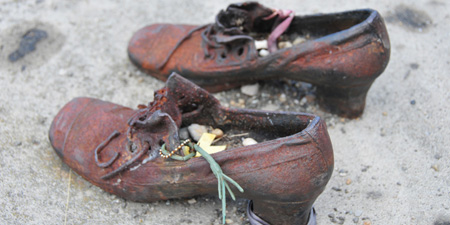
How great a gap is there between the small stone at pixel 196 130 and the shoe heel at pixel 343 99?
786 millimetres

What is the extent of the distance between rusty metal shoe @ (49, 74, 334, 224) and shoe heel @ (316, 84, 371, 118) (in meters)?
0.62

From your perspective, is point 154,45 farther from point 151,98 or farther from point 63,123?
point 63,123

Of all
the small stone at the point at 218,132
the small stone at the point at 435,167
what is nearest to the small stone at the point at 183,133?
the small stone at the point at 218,132

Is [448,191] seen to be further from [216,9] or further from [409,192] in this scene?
[216,9]

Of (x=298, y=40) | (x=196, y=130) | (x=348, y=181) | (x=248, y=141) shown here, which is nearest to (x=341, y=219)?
(x=348, y=181)

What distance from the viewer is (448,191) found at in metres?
2.18

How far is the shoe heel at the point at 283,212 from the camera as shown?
192 cm

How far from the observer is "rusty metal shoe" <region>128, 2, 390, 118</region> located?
238cm

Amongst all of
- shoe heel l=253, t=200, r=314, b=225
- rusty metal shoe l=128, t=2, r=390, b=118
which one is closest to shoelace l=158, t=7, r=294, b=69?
rusty metal shoe l=128, t=2, r=390, b=118

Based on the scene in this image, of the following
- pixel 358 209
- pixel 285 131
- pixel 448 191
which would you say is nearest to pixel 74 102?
pixel 285 131

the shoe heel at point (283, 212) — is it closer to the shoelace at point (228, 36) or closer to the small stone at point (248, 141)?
the small stone at point (248, 141)

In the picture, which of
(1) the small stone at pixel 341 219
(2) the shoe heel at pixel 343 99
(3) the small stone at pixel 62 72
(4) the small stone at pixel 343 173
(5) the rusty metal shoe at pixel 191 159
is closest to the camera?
(5) the rusty metal shoe at pixel 191 159

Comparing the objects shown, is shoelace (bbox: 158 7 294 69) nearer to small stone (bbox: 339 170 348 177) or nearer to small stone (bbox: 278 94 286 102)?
small stone (bbox: 278 94 286 102)

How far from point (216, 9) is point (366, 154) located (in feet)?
5.48
